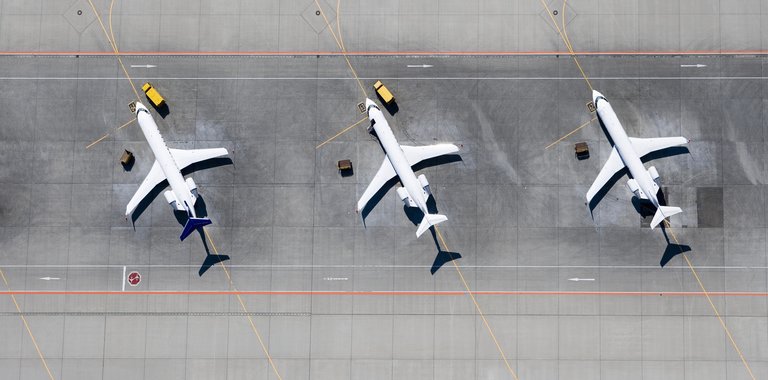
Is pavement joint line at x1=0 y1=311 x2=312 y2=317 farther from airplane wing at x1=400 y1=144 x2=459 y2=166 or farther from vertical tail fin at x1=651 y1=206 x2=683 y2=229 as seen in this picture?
vertical tail fin at x1=651 y1=206 x2=683 y2=229

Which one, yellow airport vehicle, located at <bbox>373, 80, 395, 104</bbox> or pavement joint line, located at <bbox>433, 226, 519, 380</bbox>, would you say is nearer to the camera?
pavement joint line, located at <bbox>433, 226, 519, 380</bbox>

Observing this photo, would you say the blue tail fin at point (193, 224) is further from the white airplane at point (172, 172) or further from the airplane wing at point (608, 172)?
the airplane wing at point (608, 172)

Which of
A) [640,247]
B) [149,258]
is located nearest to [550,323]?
[640,247]

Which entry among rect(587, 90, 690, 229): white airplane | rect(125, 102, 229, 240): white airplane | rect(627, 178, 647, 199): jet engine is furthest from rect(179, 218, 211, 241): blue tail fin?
rect(627, 178, 647, 199): jet engine

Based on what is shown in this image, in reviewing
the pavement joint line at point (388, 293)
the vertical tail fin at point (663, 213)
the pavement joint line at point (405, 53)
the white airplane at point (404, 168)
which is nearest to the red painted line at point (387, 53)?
the pavement joint line at point (405, 53)

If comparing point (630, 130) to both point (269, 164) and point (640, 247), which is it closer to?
point (640, 247)

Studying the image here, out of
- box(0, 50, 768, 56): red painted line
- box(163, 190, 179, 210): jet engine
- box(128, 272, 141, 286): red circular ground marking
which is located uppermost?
box(0, 50, 768, 56): red painted line
